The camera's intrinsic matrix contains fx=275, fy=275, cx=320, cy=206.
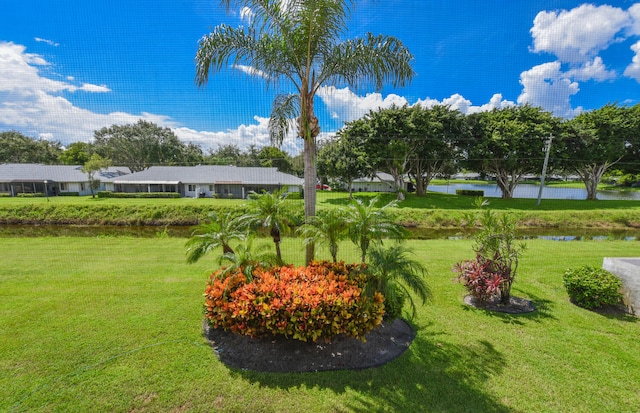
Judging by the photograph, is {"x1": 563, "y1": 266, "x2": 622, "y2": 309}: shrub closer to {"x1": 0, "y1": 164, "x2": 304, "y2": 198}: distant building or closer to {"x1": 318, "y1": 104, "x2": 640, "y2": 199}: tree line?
{"x1": 318, "y1": 104, "x2": 640, "y2": 199}: tree line

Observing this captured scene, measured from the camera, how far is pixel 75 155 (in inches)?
1171

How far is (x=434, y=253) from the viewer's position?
24.6 ft

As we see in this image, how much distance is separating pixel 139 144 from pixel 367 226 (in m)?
27.1

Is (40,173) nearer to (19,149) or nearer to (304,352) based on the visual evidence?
(19,149)

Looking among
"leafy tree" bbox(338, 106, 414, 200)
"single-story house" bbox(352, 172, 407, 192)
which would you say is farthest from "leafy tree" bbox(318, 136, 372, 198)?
"single-story house" bbox(352, 172, 407, 192)

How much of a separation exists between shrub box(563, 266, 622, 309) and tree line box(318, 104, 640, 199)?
12796 mm

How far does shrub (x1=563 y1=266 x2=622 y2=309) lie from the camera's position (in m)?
4.19

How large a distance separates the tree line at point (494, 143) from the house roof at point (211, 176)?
422 centimetres

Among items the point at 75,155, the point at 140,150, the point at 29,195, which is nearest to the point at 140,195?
the point at 140,150

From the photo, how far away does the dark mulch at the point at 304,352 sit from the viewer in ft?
9.91

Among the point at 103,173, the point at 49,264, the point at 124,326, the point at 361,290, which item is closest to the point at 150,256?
the point at 49,264

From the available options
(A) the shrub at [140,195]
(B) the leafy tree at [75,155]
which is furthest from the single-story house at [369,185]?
(B) the leafy tree at [75,155]

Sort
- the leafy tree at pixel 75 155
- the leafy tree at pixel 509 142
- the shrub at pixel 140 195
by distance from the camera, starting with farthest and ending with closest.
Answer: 1. the leafy tree at pixel 75 155
2. the shrub at pixel 140 195
3. the leafy tree at pixel 509 142

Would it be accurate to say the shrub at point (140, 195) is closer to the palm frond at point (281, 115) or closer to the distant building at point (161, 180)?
the distant building at point (161, 180)
